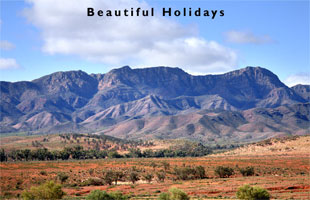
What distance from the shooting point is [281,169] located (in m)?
87.2

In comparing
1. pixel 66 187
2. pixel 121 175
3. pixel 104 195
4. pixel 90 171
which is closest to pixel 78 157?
pixel 90 171

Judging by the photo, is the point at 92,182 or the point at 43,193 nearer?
the point at 43,193

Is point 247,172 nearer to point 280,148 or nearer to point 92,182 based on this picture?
point 92,182

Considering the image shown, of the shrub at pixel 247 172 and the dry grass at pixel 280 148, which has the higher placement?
the dry grass at pixel 280 148

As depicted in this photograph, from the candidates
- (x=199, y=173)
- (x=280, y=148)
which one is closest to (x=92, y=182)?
(x=199, y=173)

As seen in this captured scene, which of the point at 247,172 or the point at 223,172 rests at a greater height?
the point at 223,172

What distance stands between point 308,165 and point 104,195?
214 feet

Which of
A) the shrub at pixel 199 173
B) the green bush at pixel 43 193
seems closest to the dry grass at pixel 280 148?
the shrub at pixel 199 173

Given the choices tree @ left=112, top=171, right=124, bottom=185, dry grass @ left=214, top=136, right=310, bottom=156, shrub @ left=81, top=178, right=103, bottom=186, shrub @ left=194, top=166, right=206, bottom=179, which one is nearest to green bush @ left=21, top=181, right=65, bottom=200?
shrub @ left=81, top=178, right=103, bottom=186

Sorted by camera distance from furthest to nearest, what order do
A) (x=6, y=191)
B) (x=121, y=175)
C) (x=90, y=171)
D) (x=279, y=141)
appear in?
(x=279, y=141) → (x=90, y=171) → (x=121, y=175) → (x=6, y=191)

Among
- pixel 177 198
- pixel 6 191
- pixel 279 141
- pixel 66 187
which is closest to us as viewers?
pixel 177 198

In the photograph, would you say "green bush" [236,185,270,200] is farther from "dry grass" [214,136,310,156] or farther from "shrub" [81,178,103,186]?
"dry grass" [214,136,310,156]

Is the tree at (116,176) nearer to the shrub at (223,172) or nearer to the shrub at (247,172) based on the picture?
the shrub at (223,172)

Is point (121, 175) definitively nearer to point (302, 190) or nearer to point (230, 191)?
point (230, 191)
